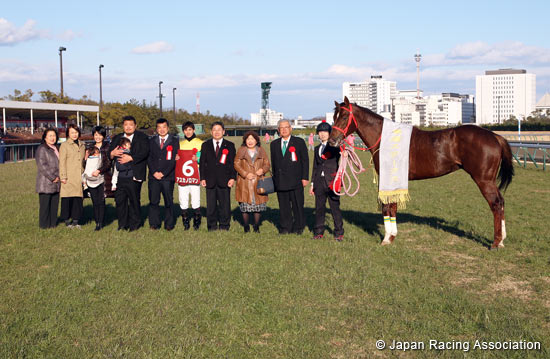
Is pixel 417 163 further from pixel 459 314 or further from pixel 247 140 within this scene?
pixel 459 314

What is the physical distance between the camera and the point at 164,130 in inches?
384

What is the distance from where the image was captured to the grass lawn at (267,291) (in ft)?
15.2

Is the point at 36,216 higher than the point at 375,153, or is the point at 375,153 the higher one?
the point at 375,153

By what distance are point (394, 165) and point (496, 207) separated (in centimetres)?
177

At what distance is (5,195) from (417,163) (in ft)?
39.3

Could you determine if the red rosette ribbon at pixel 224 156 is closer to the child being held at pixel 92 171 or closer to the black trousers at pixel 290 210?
the black trousers at pixel 290 210

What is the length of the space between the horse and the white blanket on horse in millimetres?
157

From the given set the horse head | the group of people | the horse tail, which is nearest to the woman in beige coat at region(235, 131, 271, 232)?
the group of people

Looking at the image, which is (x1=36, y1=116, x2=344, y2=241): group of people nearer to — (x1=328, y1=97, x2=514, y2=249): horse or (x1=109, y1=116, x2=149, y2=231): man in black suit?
(x1=109, y1=116, x2=149, y2=231): man in black suit

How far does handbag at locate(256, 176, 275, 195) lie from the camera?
30.1ft

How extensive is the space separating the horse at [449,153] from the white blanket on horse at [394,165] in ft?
0.51

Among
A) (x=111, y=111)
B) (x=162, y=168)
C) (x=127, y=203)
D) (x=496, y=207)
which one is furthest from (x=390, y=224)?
(x=111, y=111)

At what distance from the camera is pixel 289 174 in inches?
366

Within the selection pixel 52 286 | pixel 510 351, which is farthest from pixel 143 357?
pixel 510 351
